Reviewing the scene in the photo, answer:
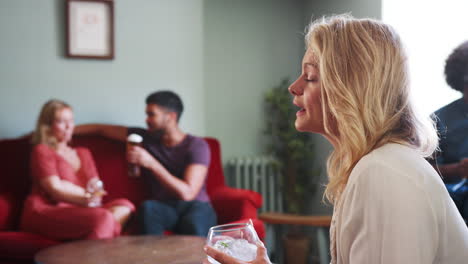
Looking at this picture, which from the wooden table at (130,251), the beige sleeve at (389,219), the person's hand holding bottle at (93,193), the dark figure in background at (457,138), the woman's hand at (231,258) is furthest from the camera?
the person's hand holding bottle at (93,193)

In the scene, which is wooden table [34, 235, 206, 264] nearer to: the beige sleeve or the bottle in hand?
the bottle in hand

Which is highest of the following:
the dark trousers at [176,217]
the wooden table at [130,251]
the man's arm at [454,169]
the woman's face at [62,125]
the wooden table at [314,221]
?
the woman's face at [62,125]

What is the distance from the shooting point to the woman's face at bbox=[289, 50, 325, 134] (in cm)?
104

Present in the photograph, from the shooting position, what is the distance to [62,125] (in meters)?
2.93

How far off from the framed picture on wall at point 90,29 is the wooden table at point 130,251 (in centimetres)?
148

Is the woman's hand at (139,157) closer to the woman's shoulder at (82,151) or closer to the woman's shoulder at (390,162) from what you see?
the woman's shoulder at (82,151)

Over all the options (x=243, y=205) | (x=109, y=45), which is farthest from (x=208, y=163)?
(x=109, y=45)

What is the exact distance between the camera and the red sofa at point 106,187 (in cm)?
254

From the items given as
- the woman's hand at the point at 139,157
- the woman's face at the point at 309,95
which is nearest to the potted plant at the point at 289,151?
the woman's hand at the point at 139,157

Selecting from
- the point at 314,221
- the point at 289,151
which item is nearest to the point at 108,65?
the point at 289,151

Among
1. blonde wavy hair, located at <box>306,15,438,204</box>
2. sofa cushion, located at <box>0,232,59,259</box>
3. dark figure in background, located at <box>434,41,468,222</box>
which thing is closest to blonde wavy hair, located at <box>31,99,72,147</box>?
sofa cushion, located at <box>0,232,59,259</box>

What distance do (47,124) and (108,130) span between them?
0.41m

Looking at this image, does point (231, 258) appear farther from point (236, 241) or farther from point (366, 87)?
point (366, 87)

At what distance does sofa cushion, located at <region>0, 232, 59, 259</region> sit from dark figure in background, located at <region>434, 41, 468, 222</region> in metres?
1.89
